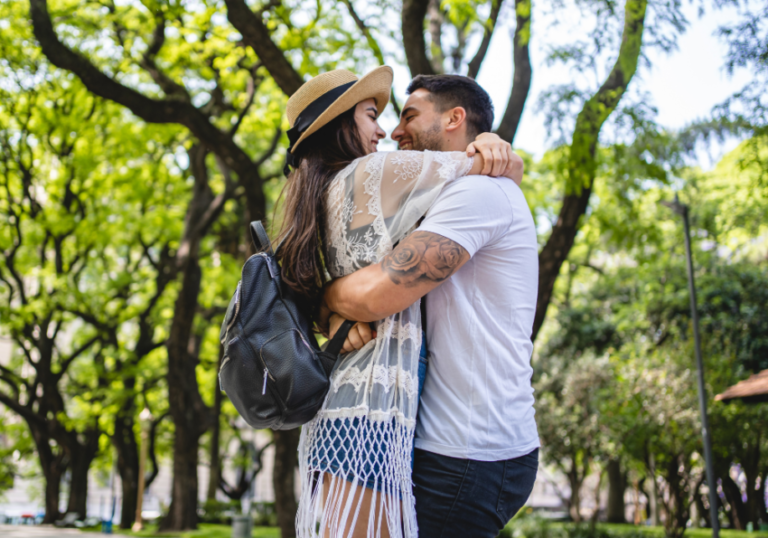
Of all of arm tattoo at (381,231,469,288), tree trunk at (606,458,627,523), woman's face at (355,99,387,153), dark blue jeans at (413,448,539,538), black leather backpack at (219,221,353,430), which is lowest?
tree trunk at (606,458,627,523)

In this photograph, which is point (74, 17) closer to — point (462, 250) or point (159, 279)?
point (159, 279)

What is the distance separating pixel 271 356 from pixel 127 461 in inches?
783

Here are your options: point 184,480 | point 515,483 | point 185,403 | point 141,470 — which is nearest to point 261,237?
point 515,483

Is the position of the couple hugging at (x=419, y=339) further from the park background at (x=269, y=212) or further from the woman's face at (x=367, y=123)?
the park background at (x=269, y=212)

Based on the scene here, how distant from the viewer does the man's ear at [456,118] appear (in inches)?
94.3

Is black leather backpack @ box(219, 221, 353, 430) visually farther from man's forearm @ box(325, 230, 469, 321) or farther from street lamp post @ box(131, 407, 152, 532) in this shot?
A: street lamp post @ box(131, 407, 152, 532)

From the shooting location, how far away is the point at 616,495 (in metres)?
23.2

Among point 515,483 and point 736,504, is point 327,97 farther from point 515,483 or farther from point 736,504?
point 736,504

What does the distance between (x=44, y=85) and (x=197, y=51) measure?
20.9 feet

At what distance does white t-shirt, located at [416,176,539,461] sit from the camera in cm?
177

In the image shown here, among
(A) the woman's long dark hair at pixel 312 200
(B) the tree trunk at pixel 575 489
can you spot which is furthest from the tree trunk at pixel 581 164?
(B) the tree trunk at pixel 575 489

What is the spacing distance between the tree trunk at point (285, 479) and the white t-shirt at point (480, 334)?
591cm

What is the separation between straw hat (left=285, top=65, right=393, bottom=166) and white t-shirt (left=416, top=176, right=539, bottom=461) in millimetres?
498

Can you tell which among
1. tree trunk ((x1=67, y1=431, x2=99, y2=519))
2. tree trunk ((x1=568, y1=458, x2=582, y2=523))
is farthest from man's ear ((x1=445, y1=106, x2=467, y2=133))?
tree trunk ((x1=67, y1=431, x2=99, y2=519))
